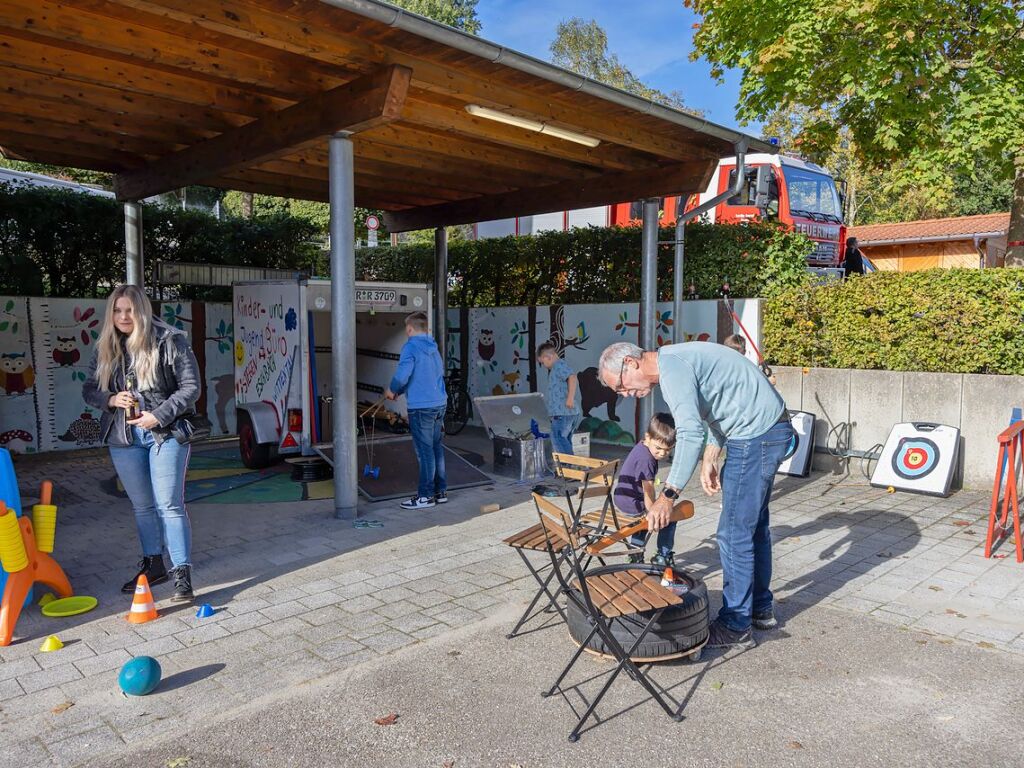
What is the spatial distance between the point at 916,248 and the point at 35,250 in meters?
26.9

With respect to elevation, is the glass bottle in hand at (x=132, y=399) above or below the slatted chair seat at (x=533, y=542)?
above

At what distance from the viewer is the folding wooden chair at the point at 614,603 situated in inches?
130

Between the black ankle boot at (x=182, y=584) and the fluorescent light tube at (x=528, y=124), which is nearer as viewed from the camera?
the black ankle boot at (x=182, y=584)

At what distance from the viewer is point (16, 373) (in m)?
9.27

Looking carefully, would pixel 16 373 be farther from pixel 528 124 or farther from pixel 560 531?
pixel 560 531

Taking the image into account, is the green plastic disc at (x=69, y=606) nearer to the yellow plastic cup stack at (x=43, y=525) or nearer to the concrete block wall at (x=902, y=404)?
the yellow plastic cup stack at (x=43, y=525)

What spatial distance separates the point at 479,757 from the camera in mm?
3045

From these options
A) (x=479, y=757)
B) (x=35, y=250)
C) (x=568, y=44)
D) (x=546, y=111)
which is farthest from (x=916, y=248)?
(x=479, y=757)

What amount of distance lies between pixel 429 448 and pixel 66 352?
5515 millimetres

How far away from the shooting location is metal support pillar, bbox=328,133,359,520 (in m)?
6.50

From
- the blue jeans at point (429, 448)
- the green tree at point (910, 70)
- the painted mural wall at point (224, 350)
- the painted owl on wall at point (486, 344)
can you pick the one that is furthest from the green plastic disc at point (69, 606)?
the green tree at point (910, 70)

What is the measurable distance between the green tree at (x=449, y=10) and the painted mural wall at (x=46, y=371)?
26.9 metres

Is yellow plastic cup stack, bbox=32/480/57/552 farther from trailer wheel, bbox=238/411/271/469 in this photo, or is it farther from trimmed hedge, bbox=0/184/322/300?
trimmed hedge, bbox=0/184/322/300

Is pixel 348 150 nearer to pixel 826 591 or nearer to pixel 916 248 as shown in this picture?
pixel 826 591
